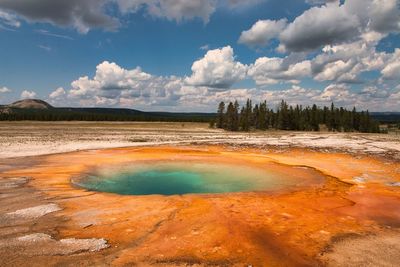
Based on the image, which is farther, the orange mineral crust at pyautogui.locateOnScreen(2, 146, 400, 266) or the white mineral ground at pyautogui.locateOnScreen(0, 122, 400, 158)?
the white mineral ground at pyautogui.locateOnScreen(0, 122, 400, 158)

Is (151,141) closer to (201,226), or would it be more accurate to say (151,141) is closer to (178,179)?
(178,179)

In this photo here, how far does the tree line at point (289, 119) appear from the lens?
3787 inches

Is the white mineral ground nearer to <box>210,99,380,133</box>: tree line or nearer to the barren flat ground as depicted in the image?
the barren flat ground

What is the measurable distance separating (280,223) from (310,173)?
1085cm

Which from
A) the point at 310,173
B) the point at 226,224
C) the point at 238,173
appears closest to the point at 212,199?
the point at 226,224

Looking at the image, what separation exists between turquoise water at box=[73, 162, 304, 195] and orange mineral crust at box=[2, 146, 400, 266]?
132cm

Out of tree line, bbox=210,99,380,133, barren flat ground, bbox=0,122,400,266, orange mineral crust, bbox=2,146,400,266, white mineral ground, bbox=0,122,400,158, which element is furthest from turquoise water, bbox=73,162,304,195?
tree line, bbox=210,99,380,133

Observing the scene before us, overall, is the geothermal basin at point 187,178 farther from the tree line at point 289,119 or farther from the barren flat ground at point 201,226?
the tree line at point 289,119

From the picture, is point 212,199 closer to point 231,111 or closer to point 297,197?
point 297,197

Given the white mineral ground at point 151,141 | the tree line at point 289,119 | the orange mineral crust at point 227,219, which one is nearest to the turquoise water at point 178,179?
the orange mineral crust at point 227,219

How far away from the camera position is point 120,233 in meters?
9.23

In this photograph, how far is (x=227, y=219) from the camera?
35.1 feet

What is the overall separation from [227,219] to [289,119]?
314ft

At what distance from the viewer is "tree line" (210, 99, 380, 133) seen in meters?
96.2
